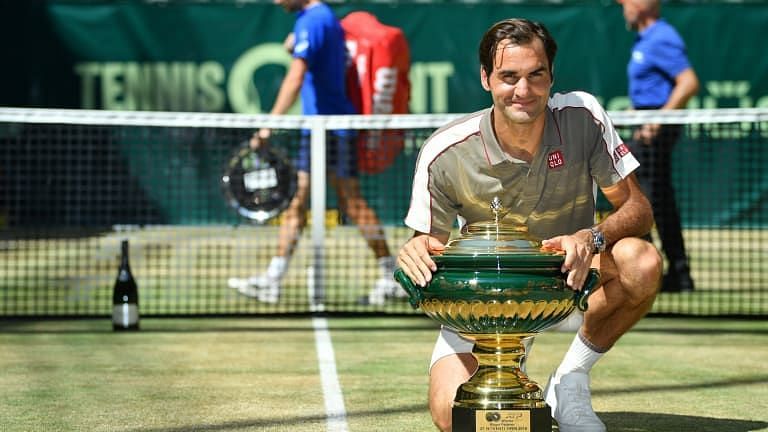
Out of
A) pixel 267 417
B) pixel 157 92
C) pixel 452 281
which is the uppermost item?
pixel 157 92

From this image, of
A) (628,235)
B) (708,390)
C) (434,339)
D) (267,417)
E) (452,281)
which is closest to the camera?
(452,281)

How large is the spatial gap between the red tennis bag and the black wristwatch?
5020mm

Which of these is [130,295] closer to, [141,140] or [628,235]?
[628,235]

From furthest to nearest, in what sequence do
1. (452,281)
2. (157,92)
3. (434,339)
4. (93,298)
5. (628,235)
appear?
(157,92), (93,298), (434,339), (628,235), (452,281)

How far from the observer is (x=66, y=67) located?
1677 cm

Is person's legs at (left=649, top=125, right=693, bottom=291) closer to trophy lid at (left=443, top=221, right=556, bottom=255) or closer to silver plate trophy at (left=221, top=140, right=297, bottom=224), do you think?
silver plate trophy at (left=221, top=140, right=297, bottom=224)

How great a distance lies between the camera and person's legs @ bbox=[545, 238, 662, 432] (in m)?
4.30

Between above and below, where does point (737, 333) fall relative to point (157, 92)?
below

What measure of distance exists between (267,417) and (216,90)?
1231 centimetres

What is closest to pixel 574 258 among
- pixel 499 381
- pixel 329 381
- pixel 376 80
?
pixel 499 381

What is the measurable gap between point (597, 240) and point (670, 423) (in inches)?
34.7

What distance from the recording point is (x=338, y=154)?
888 centimetres

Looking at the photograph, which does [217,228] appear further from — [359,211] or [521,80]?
[521,80]

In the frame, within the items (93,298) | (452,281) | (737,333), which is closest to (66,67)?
(93,298)
